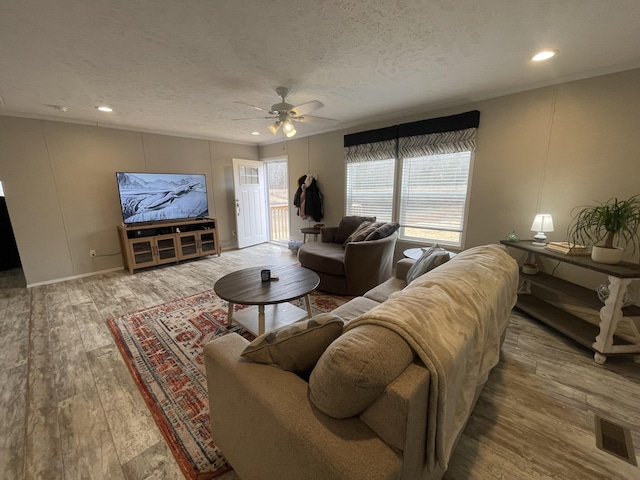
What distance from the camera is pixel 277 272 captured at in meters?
2.51

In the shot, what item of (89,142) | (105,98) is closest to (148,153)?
(89,142)

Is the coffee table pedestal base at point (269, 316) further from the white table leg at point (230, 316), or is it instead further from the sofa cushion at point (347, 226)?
the sofa cushion at point (347, 226)

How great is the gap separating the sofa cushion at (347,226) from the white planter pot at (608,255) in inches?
86.3

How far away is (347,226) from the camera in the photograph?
3719mm

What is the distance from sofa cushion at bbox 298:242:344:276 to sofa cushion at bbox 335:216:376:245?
247 mm

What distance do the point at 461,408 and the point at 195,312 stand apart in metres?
2.48

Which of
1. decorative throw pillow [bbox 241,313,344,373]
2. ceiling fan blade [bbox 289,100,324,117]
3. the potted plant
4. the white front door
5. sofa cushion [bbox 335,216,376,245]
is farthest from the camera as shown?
the white front door

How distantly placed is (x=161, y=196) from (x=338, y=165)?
300 centimetres

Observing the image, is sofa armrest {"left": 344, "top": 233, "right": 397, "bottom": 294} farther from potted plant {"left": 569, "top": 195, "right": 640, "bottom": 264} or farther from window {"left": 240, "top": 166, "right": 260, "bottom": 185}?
window {"left": 240, "top": 166, "right": 260, "bottom": 185}

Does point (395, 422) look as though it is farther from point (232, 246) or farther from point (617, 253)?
point (232, 246)

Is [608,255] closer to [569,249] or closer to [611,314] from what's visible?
[569,249]

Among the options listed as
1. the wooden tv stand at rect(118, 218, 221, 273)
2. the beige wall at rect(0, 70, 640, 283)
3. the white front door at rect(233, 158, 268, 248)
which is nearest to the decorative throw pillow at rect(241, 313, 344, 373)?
the beige wall at rect(0, 70, 640, 283)

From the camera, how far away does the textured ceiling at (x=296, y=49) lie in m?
1.44

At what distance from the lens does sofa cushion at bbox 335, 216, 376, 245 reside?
12.0ft
